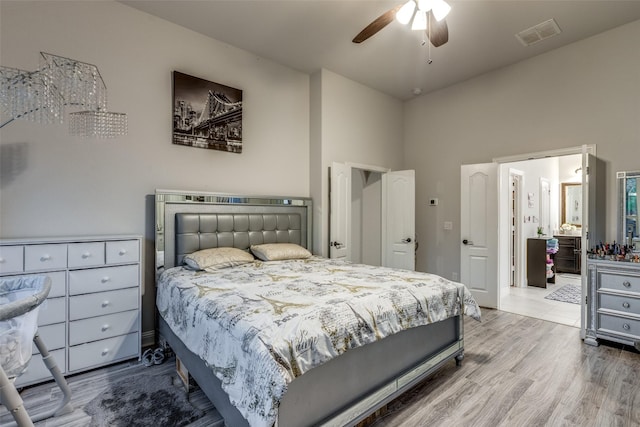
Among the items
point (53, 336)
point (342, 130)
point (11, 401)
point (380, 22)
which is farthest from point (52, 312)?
point (342, 130)

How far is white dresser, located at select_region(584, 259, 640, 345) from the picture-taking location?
2.94m

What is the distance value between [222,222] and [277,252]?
0.71 metres

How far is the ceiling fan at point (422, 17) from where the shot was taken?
2336 millimetres

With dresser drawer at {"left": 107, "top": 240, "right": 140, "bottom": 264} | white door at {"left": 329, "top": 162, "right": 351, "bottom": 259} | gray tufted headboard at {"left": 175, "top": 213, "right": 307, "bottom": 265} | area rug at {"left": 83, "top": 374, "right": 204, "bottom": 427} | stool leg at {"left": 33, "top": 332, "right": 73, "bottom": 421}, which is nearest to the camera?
stool leg at {"left": 33, "top": 332, "right": 73, "bottom": 421}

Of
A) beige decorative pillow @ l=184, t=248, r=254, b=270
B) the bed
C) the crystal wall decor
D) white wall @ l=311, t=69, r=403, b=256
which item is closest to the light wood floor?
the bed

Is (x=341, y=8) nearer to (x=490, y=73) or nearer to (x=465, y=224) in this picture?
(x=490, y=73)

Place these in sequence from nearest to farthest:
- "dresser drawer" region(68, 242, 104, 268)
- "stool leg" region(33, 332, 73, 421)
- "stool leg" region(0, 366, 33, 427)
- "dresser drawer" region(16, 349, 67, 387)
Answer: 1. "stool leg" region(0, 366, 33, 427)
2. "stool leg" region(33, 332, 73, 421)
3. "dresser drawer" region(16, 349, 67, 387)
4. "dresser drawer" region(68, 242, 104, 268)

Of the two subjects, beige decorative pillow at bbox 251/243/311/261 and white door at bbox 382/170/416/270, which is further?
white door at bbox 382/170/416/270

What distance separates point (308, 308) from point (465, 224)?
367 cm

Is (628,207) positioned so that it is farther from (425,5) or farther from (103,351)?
(103,351)

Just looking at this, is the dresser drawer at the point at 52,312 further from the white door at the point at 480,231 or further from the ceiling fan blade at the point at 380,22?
the white door at the point at 480,231

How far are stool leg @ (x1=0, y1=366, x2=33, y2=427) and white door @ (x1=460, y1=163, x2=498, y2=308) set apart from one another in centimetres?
476

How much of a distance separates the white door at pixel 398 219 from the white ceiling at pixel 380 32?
5.33 ft

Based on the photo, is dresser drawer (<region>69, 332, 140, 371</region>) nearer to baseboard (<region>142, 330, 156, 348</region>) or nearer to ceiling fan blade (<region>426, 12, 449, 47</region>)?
baseboard (<region>142, 330, 156, 348</region>)
